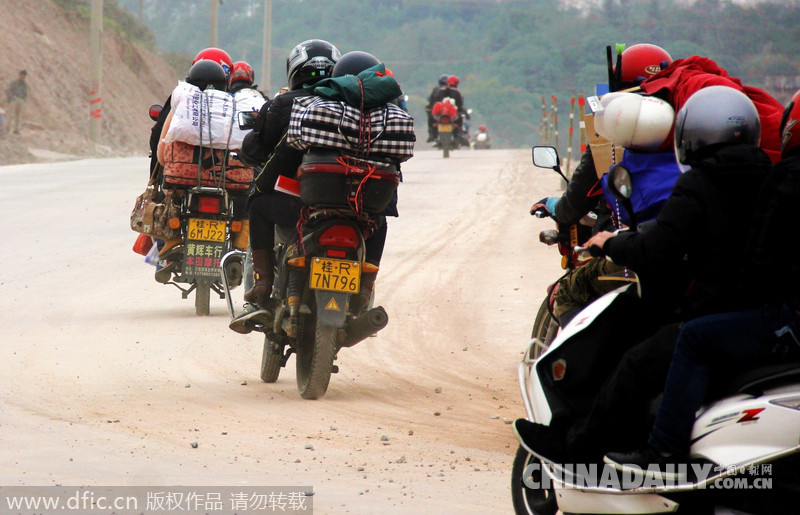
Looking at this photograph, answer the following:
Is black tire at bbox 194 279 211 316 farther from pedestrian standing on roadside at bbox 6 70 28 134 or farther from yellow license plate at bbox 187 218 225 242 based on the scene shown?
pedestrian standing on roadside at bbox 6 70 28 134

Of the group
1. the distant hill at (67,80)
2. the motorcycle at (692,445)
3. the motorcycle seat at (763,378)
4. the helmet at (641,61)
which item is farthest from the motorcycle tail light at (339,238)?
the distant hill at (67,80)

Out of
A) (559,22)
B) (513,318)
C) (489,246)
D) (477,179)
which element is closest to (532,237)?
(489,246)

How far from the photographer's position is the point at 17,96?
125 feet

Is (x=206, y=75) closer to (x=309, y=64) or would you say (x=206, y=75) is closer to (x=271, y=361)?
(x=309, y=64)

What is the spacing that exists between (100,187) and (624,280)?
58.9ft

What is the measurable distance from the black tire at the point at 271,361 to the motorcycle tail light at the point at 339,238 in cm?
90

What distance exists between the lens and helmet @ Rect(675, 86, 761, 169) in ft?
12.2

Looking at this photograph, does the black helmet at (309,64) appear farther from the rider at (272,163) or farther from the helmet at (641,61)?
the helmet at (641,61)

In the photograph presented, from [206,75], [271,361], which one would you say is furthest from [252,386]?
[206,75]

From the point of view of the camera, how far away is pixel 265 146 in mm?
7199

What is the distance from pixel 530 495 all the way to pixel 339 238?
8.86 ft

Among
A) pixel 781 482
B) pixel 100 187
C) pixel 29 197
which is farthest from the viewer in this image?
pixel 100 187

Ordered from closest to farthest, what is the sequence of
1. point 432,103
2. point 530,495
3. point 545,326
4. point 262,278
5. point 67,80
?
point 530,495 → point 545,326 → point 262,278 → point 432,103 → point 67,80

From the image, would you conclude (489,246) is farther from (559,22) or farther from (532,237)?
(559,22)
